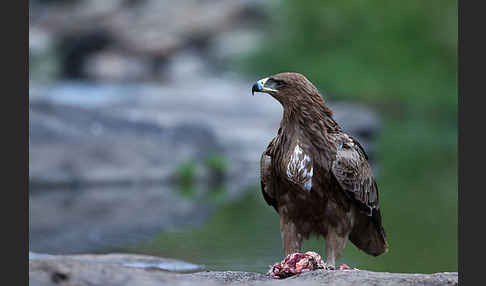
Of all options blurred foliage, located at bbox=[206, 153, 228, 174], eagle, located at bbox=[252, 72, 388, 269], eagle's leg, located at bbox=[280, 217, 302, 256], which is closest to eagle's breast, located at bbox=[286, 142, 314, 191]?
eagle, located at bbox=[252, 72, 388, 269]

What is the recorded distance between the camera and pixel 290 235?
5.25 metres

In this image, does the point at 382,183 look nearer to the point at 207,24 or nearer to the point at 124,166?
the point at 124,166

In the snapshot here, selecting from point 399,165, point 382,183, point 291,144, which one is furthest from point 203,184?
point 291,144

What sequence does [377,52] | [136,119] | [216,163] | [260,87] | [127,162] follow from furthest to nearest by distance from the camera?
1. [377,52]
2. [136,119]
3. [216,163]
4. [127,162]
5. [260,87]

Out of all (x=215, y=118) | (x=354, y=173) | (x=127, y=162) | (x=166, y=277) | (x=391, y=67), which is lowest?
(x=166, y=277)

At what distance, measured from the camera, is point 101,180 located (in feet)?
40.9

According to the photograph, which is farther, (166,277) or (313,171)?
(313,171)

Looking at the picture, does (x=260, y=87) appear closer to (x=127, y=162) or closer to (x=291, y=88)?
(x=291, y=88)

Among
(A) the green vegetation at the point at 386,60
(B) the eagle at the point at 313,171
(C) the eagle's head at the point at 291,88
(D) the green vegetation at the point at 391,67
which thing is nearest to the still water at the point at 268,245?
(B) the eagle at the point at 313,171

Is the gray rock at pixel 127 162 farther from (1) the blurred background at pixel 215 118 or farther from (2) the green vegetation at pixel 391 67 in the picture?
(2) the green vegetation at pixel 391 67

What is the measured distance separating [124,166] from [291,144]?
8001mm

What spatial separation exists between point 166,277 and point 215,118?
1326cm

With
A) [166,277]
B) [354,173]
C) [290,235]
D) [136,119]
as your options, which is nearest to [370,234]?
[290,235]

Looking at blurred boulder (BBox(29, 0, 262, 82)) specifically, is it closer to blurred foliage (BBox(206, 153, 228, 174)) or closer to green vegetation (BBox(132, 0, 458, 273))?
green vegetation (BBox(132, 0, 458, 273))
